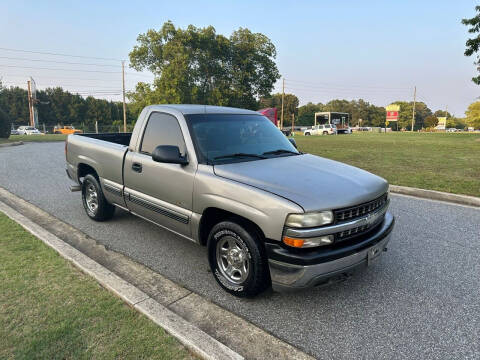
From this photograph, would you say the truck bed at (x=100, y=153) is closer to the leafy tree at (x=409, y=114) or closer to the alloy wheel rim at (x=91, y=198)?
the alloy wheel rim at (x=91, y=198)

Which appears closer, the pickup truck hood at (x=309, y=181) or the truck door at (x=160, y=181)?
the pickup truck hood at (x=309, y=181)

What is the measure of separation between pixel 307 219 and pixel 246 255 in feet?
2.22

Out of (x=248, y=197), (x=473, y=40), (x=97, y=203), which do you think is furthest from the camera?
(x=473, y=40)

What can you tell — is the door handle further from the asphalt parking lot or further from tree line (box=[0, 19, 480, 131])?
tree line (box=[0, 19, 480, 131])

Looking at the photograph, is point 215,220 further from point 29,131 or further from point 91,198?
point 29,131

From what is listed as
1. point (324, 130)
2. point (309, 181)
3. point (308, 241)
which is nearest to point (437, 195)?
point (309, 181)

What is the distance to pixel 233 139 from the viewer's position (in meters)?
3.76

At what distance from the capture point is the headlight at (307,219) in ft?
8.39

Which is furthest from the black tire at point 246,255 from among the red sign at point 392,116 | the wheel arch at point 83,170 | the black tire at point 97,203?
the red sign at point 392,116

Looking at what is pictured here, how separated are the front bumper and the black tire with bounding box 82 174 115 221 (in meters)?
3.30

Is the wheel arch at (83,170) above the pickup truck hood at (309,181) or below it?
below

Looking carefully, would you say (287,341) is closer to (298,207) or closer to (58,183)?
(298,207)

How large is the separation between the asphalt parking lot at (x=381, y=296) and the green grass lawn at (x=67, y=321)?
788 mm

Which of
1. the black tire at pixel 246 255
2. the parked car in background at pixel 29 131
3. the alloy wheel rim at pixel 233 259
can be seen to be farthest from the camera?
the parked car in background at pixel 29 131
